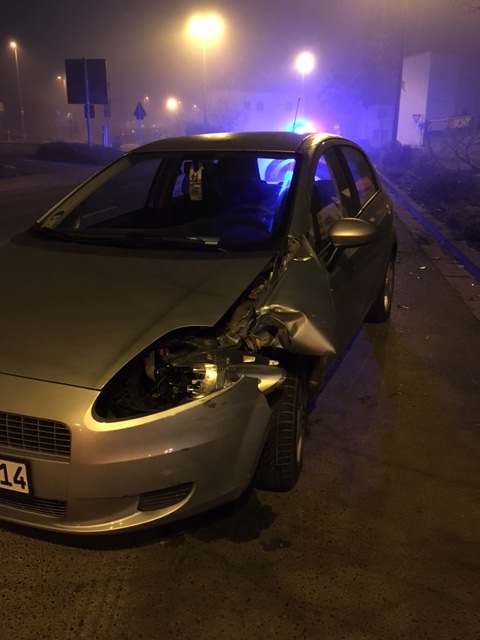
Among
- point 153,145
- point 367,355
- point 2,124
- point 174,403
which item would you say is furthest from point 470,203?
point 2,124

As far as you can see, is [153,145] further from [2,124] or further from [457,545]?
[2,124]

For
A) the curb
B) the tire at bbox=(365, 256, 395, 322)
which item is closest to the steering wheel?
the tire at bbox=(365, 256, 395, 322)

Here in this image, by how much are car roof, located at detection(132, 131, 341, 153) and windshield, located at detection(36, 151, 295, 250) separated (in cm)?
6

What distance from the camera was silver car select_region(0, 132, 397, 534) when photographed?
83.4 inches

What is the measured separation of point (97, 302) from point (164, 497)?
918mm

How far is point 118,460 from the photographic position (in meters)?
2.08

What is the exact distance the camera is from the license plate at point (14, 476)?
7.04ft

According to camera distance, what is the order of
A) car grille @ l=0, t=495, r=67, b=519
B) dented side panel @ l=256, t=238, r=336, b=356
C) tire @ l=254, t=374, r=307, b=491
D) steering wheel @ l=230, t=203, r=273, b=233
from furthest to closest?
steering wheel @ l=230, t=203, r=273, b=233 < tire @ l=254, t=374, r=307, b=491 < dented side panel @ l=256, t=238, r=336, b=356 < car grille @ l=0, t=495, r=67, b=519

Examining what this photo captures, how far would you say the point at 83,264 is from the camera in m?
3.01

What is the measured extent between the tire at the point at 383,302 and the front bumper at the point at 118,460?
3.26 m

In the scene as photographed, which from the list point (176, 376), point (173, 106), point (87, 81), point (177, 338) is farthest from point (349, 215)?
point (173, 106)

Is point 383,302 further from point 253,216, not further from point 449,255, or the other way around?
point 449,255

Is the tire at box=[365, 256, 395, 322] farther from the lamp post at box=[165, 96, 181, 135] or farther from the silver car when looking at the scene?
the lamp post at box=[165, 96, 181, 135]

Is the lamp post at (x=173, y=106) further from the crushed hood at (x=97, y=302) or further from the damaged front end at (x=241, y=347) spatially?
the damaged front end at (x=241, y=347)
